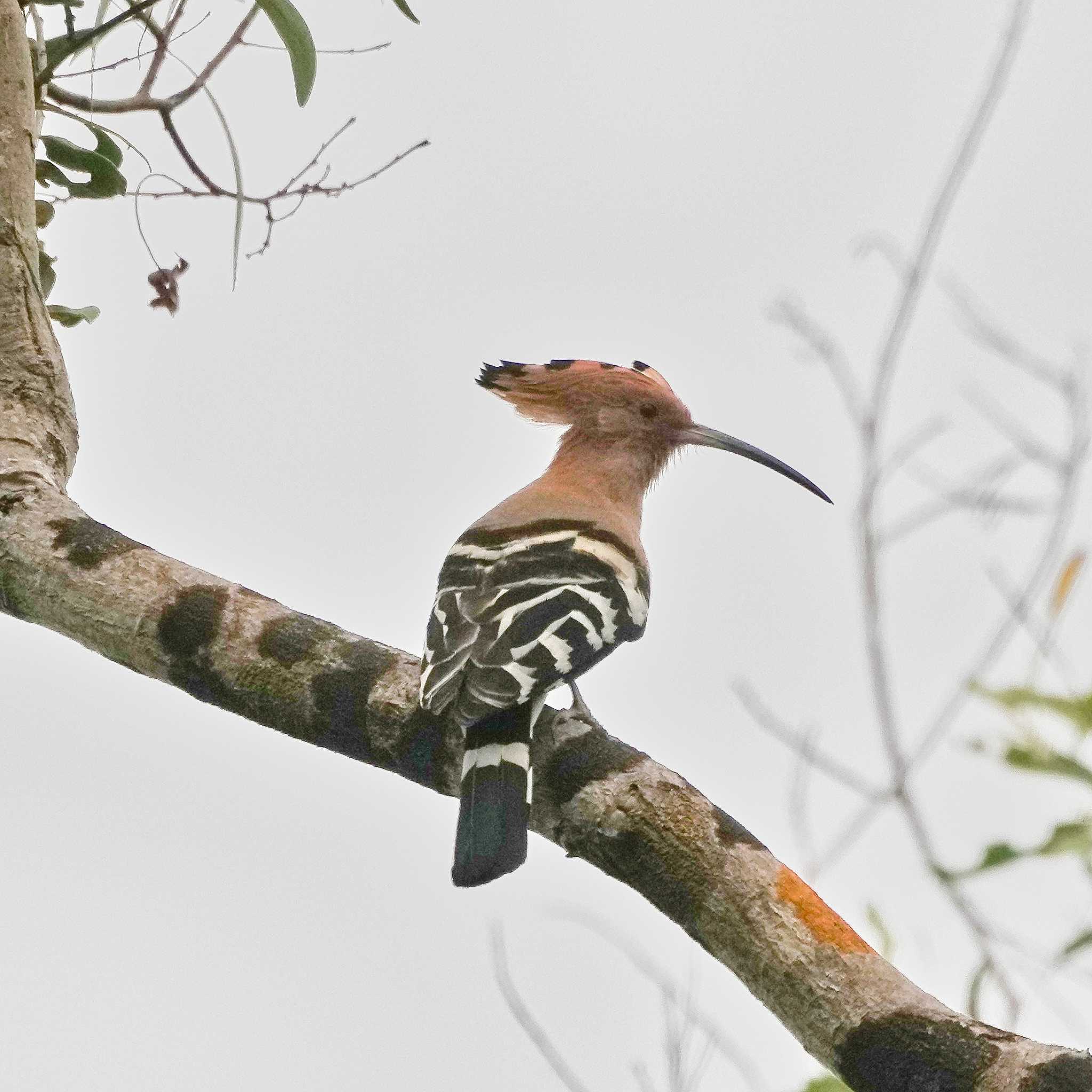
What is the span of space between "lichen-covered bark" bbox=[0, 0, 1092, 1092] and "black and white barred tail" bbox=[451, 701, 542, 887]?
0.10 feet

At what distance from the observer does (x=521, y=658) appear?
7.06 feet

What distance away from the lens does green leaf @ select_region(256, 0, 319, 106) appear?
2605 millimetres

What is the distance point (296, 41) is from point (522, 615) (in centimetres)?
100

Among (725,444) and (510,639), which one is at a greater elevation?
(725,444)

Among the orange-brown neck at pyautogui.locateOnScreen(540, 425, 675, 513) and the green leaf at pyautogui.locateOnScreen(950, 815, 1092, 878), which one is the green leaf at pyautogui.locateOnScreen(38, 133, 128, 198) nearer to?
the orange-brown neck at pyautogui.locateOnScreen(540, 425, 675, 513)

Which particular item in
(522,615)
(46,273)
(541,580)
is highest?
(46,273)

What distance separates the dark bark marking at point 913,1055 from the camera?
136 centimetres

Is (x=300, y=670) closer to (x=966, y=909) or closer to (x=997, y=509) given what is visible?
(x=966, y=909)

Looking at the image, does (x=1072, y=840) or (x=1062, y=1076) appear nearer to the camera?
Answer: (x=1062, y=1076)

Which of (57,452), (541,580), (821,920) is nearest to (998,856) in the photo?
(821,920)

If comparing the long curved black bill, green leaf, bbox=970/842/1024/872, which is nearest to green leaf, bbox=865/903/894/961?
green leaf, bbox=970/842/1024/872

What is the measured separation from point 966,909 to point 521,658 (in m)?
0.62

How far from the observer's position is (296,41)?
8.68 ft

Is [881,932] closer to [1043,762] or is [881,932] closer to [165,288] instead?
[1043,762]
